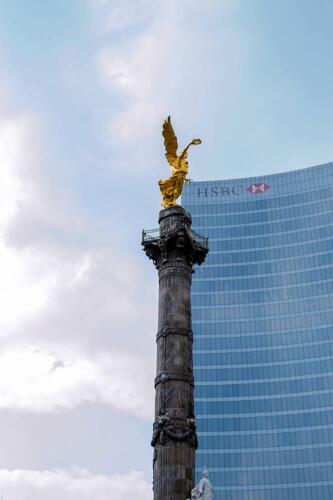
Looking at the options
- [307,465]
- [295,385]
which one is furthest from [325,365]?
[307,465]

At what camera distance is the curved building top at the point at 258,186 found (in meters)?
108

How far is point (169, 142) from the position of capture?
40.6m

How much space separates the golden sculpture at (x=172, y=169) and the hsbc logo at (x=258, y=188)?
2870 inches

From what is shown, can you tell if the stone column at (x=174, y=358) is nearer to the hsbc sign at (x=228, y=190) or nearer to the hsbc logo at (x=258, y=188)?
the hsbc sign at (x=228, y=190)

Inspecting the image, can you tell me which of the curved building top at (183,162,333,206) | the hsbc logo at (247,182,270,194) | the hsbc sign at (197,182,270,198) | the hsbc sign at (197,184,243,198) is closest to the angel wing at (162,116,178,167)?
the curved building top at (183,162,333,206)

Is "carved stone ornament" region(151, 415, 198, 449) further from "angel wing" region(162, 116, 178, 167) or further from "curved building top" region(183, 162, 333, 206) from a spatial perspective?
"curved building top" region(183, 162, 333, 206)

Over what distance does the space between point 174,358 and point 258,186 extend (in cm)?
8219

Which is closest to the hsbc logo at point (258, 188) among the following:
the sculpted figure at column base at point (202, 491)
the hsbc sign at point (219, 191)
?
the hsbc sign at point (219, 191)

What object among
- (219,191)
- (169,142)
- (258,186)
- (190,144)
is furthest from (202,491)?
(258,186)

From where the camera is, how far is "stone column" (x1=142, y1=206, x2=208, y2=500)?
Answer: 3084 cm

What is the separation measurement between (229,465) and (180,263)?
60941 mm

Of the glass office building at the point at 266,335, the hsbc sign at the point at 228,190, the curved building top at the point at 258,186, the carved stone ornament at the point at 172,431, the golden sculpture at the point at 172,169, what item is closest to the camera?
the carved stone ornament at the point at 172,431

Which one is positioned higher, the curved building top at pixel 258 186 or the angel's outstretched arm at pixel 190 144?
the curved building top at pixel 258 186

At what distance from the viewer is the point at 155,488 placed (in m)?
31.0
